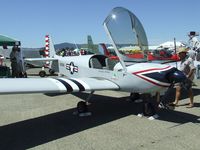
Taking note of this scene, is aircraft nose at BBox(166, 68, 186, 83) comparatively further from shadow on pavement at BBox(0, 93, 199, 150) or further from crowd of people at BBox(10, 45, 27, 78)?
crowd of people at BBox(10, 45, 27, 78)

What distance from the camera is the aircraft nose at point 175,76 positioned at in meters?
6.58

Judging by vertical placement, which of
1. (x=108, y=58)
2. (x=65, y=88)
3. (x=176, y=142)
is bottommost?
(x=176, y=142)

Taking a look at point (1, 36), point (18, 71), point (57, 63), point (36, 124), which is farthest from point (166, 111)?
point (1, 36)

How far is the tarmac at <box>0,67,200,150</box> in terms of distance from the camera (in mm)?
5395

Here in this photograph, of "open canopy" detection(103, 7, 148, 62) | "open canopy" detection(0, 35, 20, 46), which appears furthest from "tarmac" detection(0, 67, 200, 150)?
"open canopy" detection(0, 35, 20, 46)

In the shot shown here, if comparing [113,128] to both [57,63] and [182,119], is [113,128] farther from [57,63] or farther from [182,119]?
[57,63]

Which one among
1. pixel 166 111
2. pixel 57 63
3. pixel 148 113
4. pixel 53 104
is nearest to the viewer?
pixel 148 113

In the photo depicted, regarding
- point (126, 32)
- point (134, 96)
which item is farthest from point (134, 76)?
point (134, 96)

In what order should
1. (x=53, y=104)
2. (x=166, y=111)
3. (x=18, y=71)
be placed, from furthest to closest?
(x=18, y=71) → (x=53, y=104) → (x=166, y=111)

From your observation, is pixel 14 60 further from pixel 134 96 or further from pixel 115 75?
pixel 115 75

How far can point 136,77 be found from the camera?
23.1ft

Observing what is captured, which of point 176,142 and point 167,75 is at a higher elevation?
point 167,75

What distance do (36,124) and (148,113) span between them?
2.57 metres

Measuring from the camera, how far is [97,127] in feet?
21.5
